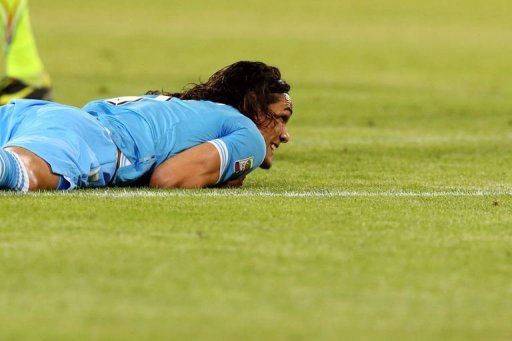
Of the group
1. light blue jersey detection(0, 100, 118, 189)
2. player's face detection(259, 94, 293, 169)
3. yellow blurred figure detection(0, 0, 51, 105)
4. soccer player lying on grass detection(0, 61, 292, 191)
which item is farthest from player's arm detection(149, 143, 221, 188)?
yellow blurred figure detection(0, 0, 51, 105)

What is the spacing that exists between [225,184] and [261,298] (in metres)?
2.79

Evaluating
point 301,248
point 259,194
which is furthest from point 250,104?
point 301,248

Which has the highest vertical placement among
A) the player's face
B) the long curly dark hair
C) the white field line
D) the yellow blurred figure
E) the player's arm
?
the long curly dark hair

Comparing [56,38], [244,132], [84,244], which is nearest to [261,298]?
[84,244]

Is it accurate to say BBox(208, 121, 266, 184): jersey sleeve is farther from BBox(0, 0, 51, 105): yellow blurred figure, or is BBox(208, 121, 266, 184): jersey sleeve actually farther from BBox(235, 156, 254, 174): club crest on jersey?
BBox(0, 0, 51, 105): yellow blurred figure

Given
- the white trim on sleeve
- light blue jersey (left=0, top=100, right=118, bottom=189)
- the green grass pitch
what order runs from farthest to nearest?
1. the white trim on sleeve
2. light blue jersey (left=0, top=100, right=118, bottom=189)
3. the green grass pitch

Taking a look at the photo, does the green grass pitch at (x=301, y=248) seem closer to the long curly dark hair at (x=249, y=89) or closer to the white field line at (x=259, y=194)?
the white field line at (x=259, y=194)

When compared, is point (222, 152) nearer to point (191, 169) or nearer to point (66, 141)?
point (191, 169)

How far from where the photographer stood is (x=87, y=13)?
3506cm

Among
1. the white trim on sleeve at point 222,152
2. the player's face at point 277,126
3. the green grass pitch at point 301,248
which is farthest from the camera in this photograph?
the player's face at point 277,126

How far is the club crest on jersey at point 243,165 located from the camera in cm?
721

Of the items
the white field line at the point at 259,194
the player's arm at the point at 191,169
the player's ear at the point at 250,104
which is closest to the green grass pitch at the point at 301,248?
the white field line at the point at 259,194

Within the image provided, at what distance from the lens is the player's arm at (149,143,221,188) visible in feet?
23.4

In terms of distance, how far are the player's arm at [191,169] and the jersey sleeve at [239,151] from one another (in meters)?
0.04
